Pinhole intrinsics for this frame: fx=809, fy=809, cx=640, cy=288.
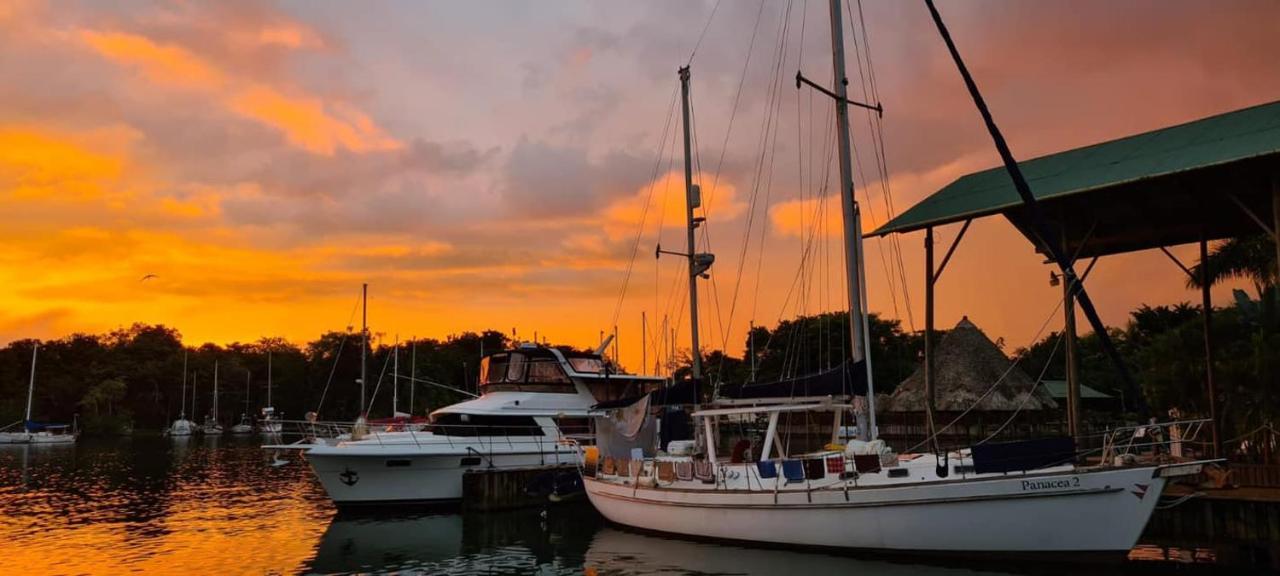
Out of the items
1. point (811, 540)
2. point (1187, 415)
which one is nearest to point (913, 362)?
point (1187, 415)

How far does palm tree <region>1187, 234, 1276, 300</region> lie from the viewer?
22.8m

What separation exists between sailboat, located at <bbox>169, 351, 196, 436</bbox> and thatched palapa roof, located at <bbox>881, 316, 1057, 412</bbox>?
78.5m

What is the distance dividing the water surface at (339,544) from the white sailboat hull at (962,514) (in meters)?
0.45

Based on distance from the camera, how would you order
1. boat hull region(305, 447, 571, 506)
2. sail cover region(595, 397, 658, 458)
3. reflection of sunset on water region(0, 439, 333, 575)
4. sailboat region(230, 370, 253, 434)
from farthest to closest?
sailboat region(230, 370, 253, 434) < boat hull region(305, 447, 571, 506) < sail cover region(595, 397, 658, 458) < reflection of sunset on water region(0, 439, 333, 575)

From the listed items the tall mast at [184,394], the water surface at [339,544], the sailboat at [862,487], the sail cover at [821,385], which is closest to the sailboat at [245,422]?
the tall mast at [184,394]

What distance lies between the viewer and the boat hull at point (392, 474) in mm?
25109

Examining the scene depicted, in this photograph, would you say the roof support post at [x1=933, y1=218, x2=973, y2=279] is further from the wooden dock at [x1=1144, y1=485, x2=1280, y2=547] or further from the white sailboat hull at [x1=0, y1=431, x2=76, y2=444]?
the white sailboat hull at [x1=0, y1=431, x2=76, y2=444]

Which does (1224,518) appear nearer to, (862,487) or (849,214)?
(862,487)

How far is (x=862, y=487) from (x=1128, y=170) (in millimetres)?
8866

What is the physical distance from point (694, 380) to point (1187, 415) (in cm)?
1478

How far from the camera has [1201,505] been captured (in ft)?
57.1

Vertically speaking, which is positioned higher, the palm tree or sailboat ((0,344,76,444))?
the palm tree

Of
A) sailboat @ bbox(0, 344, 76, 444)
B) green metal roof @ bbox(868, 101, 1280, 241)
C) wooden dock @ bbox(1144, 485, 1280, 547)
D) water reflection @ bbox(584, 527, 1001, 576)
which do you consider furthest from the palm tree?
sailboat @ bbox(0, 344, 76, 444)

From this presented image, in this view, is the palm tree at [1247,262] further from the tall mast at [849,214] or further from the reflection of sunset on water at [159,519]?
the reflection of sunset on water at [159,519]
